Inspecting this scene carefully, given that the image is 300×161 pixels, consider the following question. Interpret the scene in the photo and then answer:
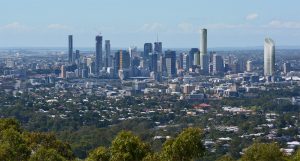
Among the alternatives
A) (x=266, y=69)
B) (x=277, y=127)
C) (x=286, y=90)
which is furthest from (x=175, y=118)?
(x=266, y=69)

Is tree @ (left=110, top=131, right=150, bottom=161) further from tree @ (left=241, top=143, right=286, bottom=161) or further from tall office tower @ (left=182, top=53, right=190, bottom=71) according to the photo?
tall office tower @ (left=182, top=53, right=190, bottom=71)

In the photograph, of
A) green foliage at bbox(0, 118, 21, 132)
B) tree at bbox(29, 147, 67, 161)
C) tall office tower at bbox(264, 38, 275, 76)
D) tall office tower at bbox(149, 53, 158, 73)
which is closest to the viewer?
tree at bbox(29, 147, 67, 161)

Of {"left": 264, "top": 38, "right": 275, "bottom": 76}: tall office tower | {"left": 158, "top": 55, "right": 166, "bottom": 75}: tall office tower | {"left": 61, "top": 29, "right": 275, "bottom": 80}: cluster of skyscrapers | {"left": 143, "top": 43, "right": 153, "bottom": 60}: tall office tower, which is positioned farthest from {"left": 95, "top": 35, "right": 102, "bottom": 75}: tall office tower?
{"left": 264, "top": 38, "right": 275, "bottom": 76}: tall office tower

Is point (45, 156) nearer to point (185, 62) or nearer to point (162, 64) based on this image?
point (162, 64)

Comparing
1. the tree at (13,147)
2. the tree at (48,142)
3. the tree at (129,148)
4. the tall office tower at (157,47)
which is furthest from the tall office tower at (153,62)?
the tree at (129,148)

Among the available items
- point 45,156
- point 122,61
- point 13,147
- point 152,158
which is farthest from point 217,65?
point 152,158

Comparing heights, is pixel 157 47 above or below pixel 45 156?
above

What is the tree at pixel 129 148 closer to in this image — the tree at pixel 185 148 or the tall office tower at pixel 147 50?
the tree at pixel 185 148

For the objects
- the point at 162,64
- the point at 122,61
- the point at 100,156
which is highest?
the point at 100,156
